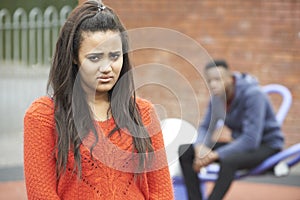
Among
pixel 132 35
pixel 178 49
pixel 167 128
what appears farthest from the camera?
pixel 178 49

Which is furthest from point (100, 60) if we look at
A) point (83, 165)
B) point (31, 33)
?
point (31, 33)

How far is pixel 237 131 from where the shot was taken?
6547 millimetres

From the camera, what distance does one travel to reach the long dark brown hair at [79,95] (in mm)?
2674

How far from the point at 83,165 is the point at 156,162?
276 mm

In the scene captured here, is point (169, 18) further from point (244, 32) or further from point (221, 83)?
point (221, 83)

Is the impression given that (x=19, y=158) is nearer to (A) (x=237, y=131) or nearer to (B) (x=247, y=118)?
(A) (x=237, y=131)

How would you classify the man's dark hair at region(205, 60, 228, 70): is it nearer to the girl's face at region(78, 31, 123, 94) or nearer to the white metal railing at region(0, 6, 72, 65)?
the girl's face at region(78, 31, 123, 94)

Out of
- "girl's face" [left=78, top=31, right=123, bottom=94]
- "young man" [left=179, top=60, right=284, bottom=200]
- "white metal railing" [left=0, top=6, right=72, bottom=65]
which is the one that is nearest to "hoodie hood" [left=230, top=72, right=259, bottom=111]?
"young man" [left=179, top=60, right=284, bottom=200]

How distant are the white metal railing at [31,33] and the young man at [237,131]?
14.9 ft

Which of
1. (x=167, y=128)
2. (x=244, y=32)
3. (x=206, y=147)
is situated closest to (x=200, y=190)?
(x=206, y=147)

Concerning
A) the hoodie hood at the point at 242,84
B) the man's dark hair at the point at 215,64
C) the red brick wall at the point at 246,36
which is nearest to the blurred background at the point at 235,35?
the red brick wall at the point at 246,36

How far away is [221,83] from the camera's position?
246 inches

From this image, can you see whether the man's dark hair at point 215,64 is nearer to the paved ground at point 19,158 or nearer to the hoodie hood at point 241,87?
the hoodie hood at point 241,87

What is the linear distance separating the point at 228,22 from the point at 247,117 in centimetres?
307
